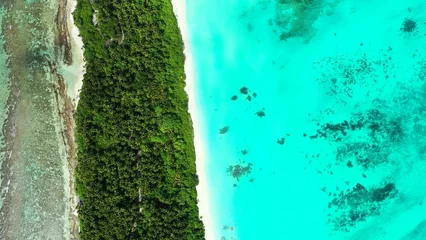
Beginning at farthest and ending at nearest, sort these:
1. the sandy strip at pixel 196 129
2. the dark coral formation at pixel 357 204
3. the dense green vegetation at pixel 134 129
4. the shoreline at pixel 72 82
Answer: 1. the shoreline at pixel 72 82
2. the sandy strip at pixel 196 129
3. the dark coral formation at pixel 357 204
4. the dense green vegetation at pixel 134 129

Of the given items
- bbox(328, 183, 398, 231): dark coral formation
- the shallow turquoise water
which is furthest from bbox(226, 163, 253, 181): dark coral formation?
bbox(328, 183, 398, 231): dark coral formation

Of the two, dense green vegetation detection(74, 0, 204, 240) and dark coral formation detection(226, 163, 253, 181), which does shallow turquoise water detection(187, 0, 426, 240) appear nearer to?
dark coral formation detection(226, 163, 253, 181)

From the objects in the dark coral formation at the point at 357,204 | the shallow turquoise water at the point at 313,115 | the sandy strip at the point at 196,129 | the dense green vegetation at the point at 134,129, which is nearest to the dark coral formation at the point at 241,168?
the shallow turquoise water at the point at 313,115

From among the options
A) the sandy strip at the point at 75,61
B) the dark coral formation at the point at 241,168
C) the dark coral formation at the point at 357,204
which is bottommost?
the dark coral formation at the point at 357,204

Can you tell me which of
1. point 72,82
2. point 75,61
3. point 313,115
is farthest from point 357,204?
point 75,61

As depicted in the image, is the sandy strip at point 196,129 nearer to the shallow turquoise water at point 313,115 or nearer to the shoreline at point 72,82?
the shallow turquoise water at point 313,115

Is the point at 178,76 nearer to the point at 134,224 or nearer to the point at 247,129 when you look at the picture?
the point at 247,129
